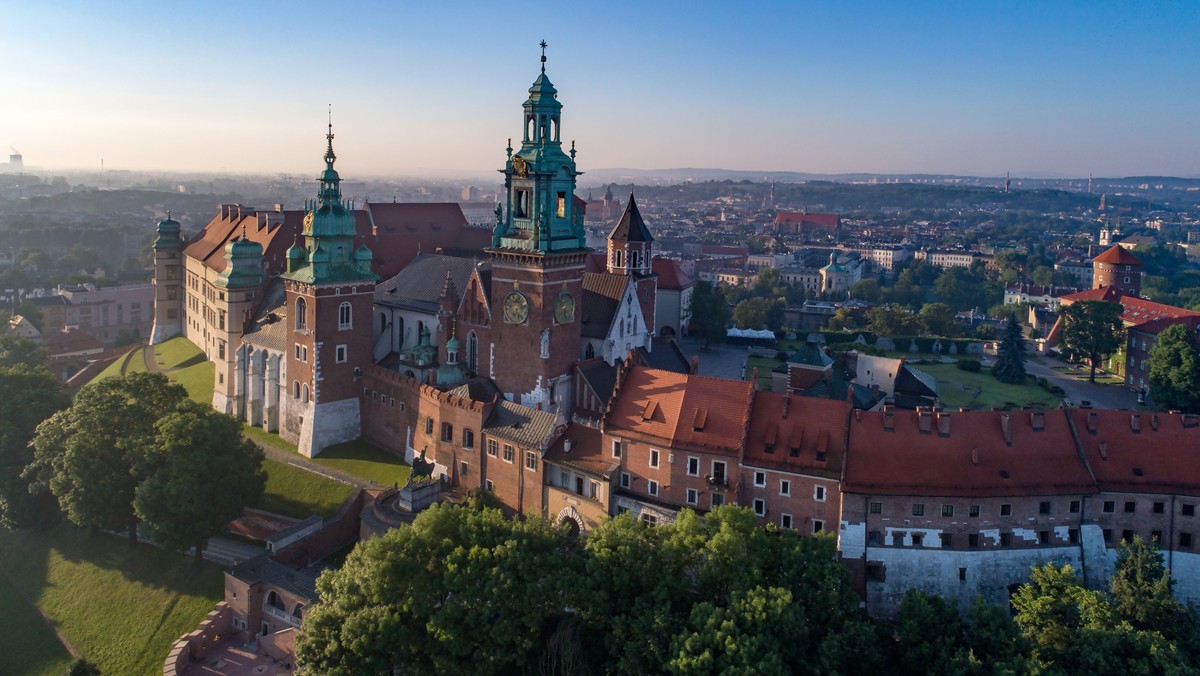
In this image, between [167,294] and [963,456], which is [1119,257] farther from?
[167,294]

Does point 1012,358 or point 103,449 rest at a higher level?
point 1012,358

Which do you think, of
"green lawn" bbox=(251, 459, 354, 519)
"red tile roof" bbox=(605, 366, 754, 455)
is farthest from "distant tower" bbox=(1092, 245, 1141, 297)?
"green lawn" bbox=(251, 459, 354, 519)

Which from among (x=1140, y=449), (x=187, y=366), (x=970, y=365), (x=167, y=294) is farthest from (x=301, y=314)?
(x=970, y=365)

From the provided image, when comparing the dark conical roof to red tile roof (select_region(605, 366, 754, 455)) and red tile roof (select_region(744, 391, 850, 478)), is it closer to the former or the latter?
red tile roof (select_region(605, 366, 754, 455))

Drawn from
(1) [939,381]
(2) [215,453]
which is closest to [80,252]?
(2) [215,453]

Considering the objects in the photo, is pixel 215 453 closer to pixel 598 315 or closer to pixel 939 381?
pixel 598 315

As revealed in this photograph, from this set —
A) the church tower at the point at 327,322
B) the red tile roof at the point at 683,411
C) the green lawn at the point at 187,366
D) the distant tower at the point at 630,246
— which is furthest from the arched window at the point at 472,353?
the green lawn at the point at 187,366
